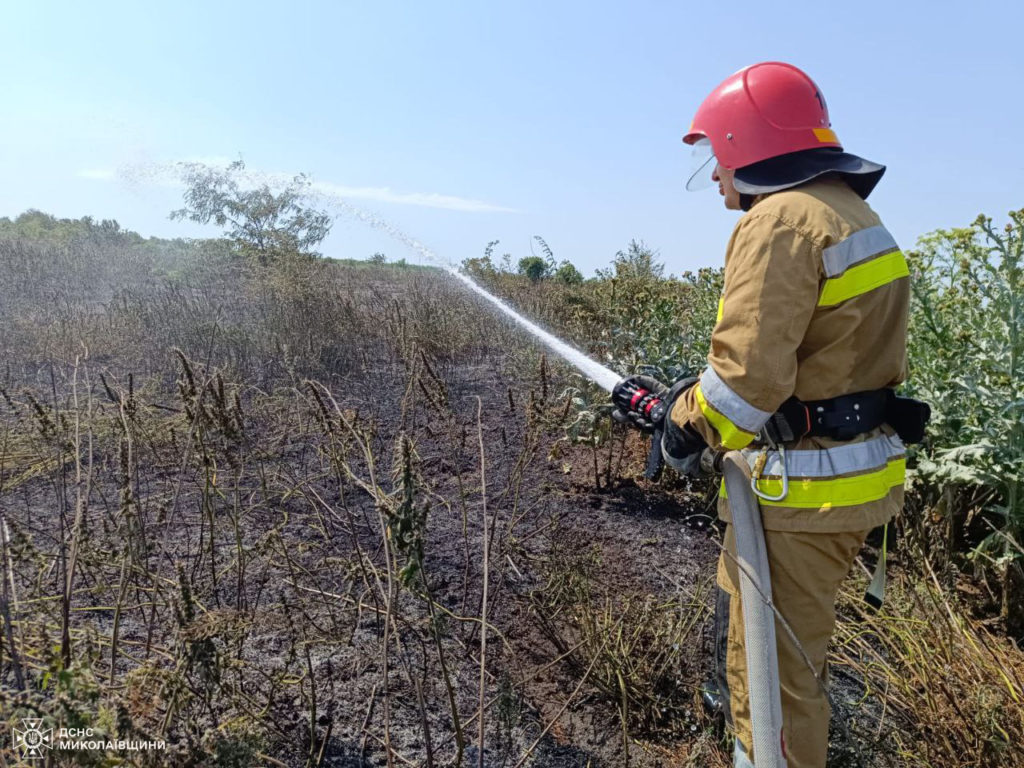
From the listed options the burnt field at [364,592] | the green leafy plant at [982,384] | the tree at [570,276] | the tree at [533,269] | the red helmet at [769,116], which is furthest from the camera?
the tree at [533,269]

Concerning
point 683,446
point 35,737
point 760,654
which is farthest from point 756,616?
point 35,737

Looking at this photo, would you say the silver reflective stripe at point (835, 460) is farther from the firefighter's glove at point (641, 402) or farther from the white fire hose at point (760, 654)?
the firefighter's glove at point (641, 402)

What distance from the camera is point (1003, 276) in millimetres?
2949

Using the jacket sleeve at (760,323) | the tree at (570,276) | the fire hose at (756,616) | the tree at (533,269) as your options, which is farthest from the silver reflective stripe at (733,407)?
the tree at (533,269)

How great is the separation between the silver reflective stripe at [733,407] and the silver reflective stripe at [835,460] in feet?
0.59

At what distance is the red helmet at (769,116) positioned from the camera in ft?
6.26

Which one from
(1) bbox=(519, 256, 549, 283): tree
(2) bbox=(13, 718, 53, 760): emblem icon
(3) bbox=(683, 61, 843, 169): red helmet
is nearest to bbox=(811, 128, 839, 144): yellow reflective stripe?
(3) bbox=(683, 61, 843, 169): red helmet

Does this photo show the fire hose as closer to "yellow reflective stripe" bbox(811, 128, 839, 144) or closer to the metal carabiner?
the metal carabiner

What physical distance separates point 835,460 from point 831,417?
120mm

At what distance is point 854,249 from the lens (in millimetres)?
1671

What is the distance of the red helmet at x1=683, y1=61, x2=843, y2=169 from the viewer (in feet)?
6.26

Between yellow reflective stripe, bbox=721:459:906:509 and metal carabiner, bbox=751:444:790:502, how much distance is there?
0.02m

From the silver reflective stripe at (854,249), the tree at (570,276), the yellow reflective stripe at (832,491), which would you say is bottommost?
the yellow reflective stripe at (832,491)

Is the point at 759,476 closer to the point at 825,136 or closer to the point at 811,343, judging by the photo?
the point at 811,343
